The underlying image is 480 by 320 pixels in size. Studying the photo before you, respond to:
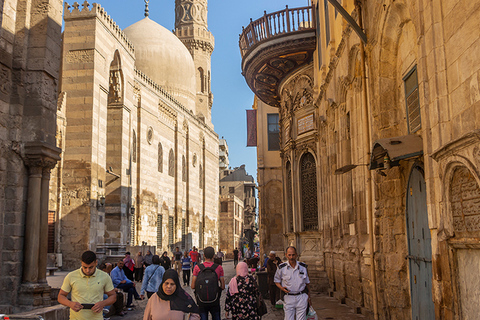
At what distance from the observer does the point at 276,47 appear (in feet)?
51.3

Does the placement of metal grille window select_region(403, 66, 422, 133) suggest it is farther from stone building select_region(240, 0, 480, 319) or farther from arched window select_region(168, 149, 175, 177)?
arched window select_region(168, 149, 175, 177)

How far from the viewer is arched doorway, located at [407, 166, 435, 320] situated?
21.0ft

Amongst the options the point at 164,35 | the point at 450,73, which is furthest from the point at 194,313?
the point at 164,35

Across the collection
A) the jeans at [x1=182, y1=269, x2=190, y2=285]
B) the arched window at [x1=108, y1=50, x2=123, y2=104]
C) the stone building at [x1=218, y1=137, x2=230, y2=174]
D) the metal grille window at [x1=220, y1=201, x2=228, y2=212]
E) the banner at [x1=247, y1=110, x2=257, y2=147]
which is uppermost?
the stone building at [x1=218, y1=137, x2=230, y2=174]

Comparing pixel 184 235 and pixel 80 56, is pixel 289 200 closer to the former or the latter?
pixel 80 56

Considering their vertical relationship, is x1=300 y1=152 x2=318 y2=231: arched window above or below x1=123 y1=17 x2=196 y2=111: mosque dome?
below

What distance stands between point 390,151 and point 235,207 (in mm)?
50263

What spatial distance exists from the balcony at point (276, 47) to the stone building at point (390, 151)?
0.15 ft

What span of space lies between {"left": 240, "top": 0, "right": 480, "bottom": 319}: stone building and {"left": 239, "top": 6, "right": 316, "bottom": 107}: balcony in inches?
1.8

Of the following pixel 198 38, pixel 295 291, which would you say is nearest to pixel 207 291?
pixel 295 291

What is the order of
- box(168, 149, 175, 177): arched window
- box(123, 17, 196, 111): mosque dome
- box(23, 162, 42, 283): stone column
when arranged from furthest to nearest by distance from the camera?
box(123, 17, 196, 111): mosque dome, box(168, 149, 175, 177): arched window, box(23, 162, 42, 283): stone column

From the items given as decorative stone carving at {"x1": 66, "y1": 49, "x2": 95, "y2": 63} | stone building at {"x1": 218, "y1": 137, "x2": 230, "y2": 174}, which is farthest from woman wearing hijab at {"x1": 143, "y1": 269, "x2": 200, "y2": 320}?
stone building at {"x1": 218, "y1": 137, "x2": 230, "y2": 174}

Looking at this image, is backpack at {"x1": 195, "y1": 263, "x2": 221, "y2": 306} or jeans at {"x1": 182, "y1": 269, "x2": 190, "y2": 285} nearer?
backpack at {"x1": 195, "y1": 263, "x2": 221, "y2": 306}

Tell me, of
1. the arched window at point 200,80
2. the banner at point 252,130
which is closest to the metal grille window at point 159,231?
the banner at point 252,130
